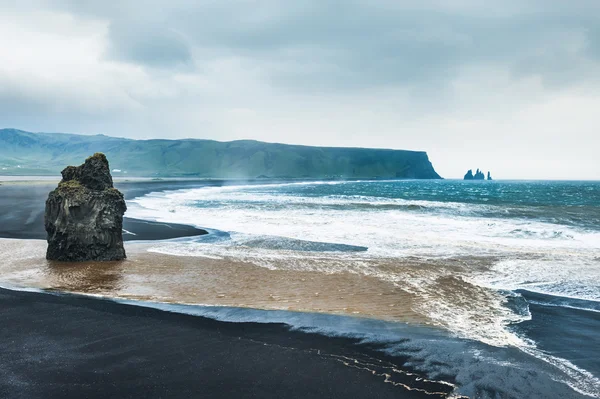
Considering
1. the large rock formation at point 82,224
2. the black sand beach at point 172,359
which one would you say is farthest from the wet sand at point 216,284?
the black sand beach at point 172,359

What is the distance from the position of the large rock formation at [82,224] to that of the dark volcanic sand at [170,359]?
20.1ft

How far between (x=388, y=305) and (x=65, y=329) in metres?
7.89

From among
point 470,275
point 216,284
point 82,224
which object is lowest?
point 216,284

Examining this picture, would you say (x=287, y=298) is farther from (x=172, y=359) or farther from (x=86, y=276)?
(x=86, y=276)

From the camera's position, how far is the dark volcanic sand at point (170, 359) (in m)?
6.57

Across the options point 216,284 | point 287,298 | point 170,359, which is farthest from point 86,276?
point 170,359

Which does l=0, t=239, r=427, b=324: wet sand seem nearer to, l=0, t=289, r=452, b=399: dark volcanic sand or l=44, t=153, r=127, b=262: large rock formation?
l=44, t=153, r=127, b=262: large rock formation

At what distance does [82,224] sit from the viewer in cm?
1636

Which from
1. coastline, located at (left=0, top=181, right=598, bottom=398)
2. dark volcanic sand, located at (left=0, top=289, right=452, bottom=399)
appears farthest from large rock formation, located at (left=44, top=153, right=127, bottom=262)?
dark volcanic sand, located at (left=0, top=289, right=452, bottom=399)

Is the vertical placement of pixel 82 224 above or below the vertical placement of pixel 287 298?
above

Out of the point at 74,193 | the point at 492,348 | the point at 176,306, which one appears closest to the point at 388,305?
the point at 492,348

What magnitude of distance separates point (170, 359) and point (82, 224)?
10.8 metres

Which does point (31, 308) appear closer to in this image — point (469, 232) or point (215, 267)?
point (215, 267)

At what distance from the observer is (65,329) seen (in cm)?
905
